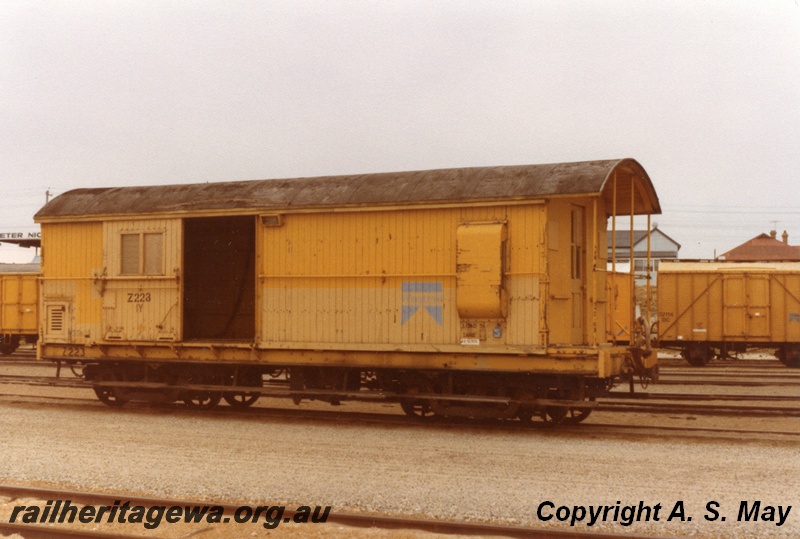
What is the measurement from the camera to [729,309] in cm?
2420

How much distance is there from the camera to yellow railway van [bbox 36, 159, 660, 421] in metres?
11.7

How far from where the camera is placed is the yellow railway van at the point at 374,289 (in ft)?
38.3

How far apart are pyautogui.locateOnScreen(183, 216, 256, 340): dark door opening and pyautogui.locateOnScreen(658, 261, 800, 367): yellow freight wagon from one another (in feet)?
45.0

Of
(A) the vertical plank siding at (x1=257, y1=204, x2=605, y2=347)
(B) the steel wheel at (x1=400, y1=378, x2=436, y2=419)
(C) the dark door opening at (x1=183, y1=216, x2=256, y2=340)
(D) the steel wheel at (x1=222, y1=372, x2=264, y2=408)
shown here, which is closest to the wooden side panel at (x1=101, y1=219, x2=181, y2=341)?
(D) the steel wheel at (x1=222, y1=372, x2=264, y2=408)

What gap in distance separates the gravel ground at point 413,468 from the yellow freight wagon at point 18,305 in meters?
15.5

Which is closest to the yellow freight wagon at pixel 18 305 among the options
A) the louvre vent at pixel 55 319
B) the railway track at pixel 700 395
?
the railway track at pixel 700 395

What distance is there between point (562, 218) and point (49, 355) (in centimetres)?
963

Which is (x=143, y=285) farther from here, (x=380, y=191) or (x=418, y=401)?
(x=418, y=401)

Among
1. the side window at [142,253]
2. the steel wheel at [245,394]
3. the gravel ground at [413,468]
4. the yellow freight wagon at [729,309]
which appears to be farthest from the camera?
the yellow freight wagon at [729,309]

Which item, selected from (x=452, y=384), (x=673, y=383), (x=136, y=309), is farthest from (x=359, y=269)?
(x=673, y=383)

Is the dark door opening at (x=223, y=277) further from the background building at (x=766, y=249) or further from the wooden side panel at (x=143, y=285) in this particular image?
the background building at (x=766, y=249)

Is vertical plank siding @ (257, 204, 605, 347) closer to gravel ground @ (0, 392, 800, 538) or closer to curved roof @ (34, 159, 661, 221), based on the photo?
curved roof @ (34, 159, 661, 221)

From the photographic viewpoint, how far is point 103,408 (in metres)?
14.7

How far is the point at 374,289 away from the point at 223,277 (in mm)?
5432
